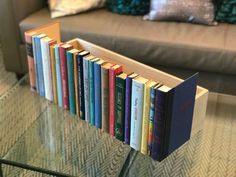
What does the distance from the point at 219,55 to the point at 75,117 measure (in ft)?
2.54

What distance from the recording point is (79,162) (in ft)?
4.73

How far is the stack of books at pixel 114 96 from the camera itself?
123 cm

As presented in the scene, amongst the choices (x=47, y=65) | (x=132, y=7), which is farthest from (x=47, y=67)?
(x=132, y=7)

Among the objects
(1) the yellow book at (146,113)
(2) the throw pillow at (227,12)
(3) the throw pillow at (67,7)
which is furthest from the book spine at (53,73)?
(2) the throw pillow at (227,12)

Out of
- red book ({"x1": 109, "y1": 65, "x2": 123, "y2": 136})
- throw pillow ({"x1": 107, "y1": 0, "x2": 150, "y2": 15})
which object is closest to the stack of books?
red book ({"x1": 109, "y1": 65, "x2": 123, "y2": 136})

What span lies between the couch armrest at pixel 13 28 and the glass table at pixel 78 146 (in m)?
0.61

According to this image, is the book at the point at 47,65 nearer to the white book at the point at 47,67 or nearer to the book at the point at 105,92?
the white book at the point at 47,67

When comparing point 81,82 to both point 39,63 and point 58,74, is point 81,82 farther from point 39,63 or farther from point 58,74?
point 39,63

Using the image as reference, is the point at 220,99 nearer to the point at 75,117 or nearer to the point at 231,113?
the point at 231,113

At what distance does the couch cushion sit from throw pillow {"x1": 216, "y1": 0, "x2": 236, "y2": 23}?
43 mm

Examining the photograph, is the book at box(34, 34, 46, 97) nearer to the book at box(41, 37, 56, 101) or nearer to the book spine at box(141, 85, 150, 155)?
the book at box(41, 37, 56, 101)

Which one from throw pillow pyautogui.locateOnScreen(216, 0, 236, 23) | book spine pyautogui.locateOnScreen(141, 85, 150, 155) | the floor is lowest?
the floor

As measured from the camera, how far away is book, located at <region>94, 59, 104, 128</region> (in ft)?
4.51

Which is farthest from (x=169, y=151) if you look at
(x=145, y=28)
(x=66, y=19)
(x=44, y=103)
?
(x=66, y=19)
